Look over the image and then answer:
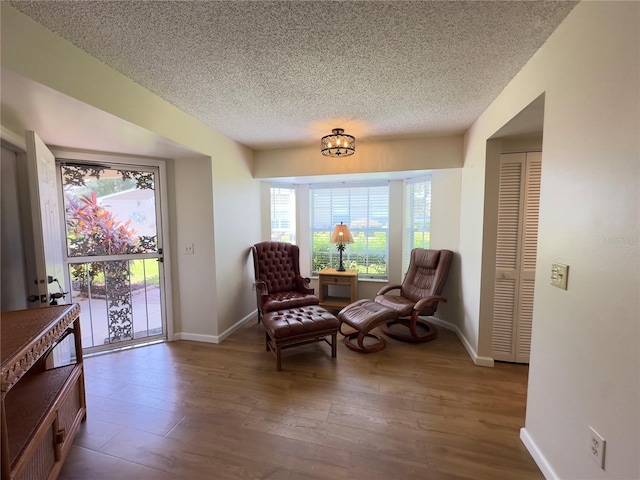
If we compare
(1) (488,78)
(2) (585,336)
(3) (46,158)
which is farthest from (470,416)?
(3) (46,158)

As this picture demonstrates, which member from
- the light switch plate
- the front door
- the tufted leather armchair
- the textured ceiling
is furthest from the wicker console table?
the light switch plate

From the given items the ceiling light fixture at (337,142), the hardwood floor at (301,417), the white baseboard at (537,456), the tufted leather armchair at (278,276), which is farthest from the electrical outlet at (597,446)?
the ceiling light fixture at (337,142)

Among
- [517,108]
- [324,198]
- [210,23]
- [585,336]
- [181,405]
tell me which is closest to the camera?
[585,336]

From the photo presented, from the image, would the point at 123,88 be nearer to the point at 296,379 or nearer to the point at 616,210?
the point at 296,379

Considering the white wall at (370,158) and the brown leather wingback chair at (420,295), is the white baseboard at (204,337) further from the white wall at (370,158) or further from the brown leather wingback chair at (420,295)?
the white wall at (370,158)

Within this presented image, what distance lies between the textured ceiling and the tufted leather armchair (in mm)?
1813

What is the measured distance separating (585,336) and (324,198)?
11.5 feet

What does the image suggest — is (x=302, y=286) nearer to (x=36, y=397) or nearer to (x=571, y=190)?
(x=36, y=397)

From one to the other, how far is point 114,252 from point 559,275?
12.2ft

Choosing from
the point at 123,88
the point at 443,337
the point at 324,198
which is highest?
the point at 123,88

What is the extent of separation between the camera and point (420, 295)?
3217 mm

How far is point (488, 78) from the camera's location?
1788mm

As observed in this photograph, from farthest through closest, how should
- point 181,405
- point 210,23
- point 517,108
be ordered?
point 181,405 → point 517,108 → point 210,23

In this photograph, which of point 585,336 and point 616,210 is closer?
point 616,210
